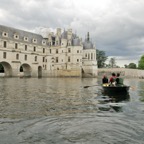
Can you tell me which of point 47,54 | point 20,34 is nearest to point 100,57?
point 47,54

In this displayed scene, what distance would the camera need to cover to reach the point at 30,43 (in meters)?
77.5

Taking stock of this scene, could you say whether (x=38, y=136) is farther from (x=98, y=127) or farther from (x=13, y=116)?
(x=13, y=116)

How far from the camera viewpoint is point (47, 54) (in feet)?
273

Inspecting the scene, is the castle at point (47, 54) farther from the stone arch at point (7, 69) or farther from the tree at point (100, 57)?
the tree at point (100, 57)

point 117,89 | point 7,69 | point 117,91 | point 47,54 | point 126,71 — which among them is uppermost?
point 47,54

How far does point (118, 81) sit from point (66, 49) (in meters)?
61.5

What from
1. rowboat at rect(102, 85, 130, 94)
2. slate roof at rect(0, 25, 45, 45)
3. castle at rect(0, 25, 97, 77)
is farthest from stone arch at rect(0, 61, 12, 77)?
rowboat at rect(102, 85, 130, 94)

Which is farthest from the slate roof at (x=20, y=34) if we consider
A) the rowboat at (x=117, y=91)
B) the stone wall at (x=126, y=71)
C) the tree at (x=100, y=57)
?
the rowboat at (x=117, y=91)

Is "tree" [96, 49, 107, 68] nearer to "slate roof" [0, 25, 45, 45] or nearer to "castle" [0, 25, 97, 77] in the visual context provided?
"castle" [0, 25, 97, 77]

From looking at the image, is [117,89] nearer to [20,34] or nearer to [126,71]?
[20,34]

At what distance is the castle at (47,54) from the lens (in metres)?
70.4

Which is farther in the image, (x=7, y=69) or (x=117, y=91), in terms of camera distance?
(x=7, y=69)

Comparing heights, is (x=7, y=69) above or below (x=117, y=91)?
above

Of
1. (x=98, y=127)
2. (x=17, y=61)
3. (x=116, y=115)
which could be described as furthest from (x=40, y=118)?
(x=17, y=61)
